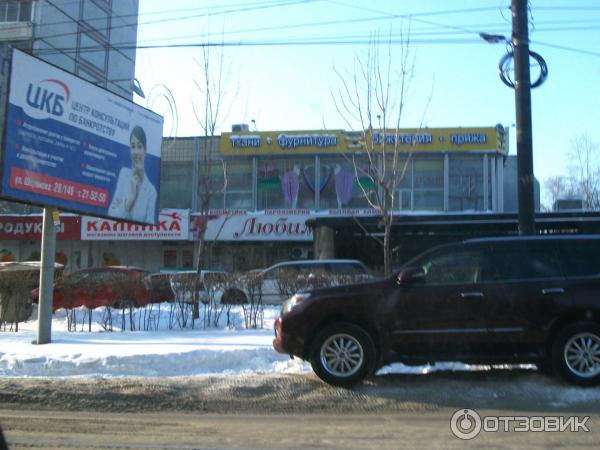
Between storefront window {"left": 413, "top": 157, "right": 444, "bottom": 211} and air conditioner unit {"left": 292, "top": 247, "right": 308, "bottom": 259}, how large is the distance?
260 inches

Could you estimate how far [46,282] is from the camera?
39.2ft

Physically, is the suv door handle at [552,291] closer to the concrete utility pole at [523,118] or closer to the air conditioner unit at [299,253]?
the concrete utility pole at [523,118]

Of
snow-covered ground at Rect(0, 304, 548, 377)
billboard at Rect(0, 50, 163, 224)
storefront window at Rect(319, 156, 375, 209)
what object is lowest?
snow-covered ground at Rect(0, 304, 548, 377)

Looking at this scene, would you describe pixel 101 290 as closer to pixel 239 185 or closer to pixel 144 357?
pixel 144 357

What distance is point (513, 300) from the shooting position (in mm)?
7672

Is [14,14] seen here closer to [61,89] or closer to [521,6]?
[61,89]

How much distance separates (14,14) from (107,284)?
92.2 ft

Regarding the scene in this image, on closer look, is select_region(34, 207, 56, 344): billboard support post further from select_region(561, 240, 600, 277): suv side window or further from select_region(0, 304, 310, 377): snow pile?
select_region(561, 240, 600, 277): suv side window

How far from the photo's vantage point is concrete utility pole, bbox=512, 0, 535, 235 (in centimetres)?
1102

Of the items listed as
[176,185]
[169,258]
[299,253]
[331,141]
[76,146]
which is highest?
[331,141]

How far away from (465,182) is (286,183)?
9.93 m

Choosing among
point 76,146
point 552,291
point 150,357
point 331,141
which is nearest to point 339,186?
point 331,141

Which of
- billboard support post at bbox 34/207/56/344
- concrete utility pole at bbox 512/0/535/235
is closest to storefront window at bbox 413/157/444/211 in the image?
concrete utility pole at bbox 512/0/535/235

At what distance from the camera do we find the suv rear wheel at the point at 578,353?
7465mm
